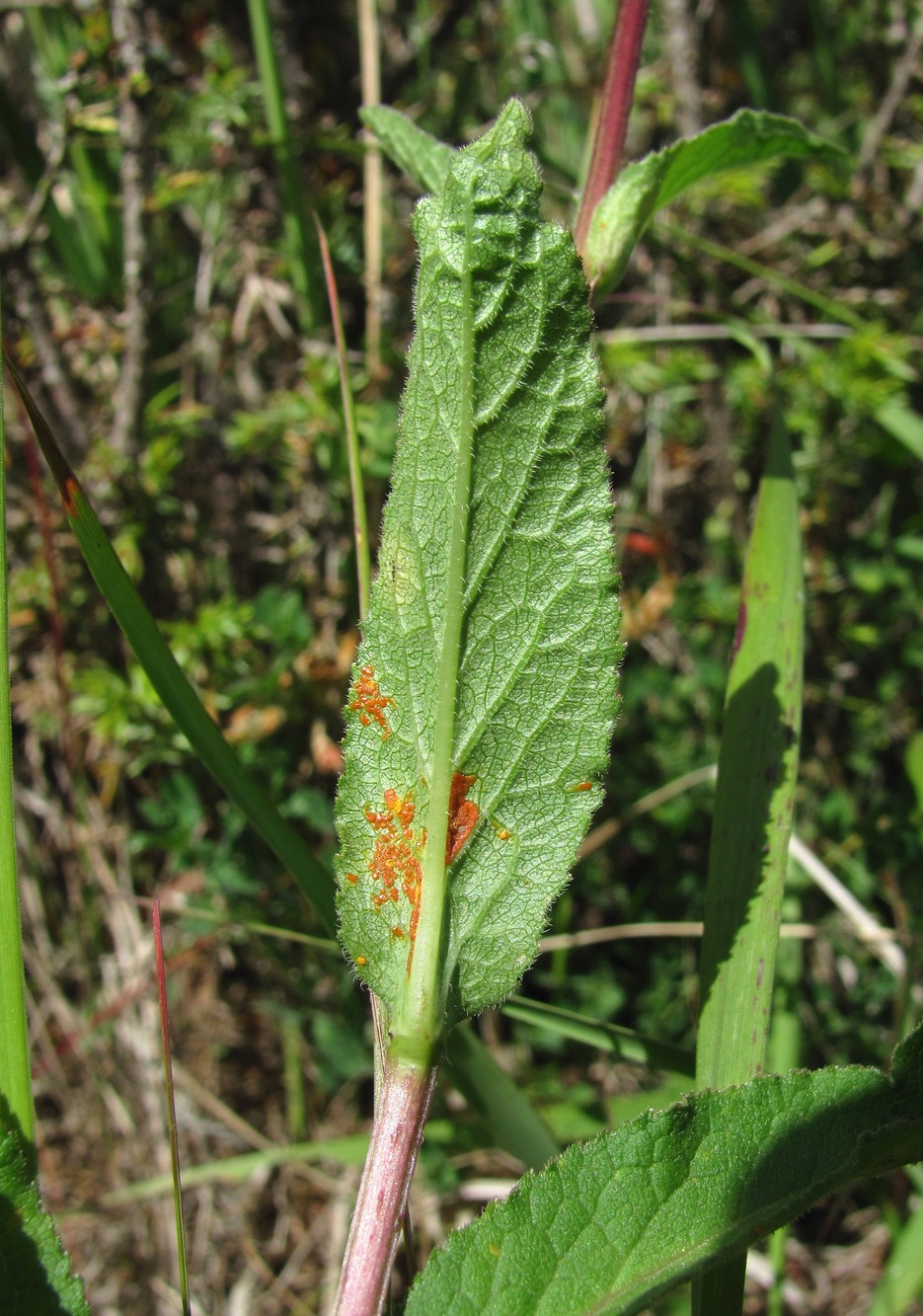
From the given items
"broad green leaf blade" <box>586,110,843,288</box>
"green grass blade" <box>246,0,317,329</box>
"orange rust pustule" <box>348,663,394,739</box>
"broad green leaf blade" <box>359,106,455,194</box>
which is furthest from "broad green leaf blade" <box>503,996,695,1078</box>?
"green grass blade" <box>246,0,317,329</box>

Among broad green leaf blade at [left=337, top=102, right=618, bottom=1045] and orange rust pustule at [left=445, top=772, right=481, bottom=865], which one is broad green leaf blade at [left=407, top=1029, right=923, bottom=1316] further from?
orange rust pustule at [left=445, top=772, right=481, bottom=865]

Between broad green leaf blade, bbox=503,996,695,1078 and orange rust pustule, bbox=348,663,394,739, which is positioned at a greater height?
orange rust pustule, bbox=348,663,394,739

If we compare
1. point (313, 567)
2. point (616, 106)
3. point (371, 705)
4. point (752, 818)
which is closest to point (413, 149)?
point (616, 106)

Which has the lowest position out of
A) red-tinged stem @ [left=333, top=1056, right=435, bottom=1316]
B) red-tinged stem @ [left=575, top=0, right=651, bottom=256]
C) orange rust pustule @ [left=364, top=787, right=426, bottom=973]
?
red-tinged stem @ [left=333, top=1056, right=435, bottom=1316]

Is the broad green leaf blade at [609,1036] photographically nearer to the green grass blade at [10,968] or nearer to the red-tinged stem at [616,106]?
the green grass blade at [10,968]

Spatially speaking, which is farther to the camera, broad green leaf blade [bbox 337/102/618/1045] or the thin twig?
the thin twig

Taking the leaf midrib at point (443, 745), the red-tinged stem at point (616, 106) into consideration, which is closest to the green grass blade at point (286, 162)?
the red-tinged stem at point (616, 106)
